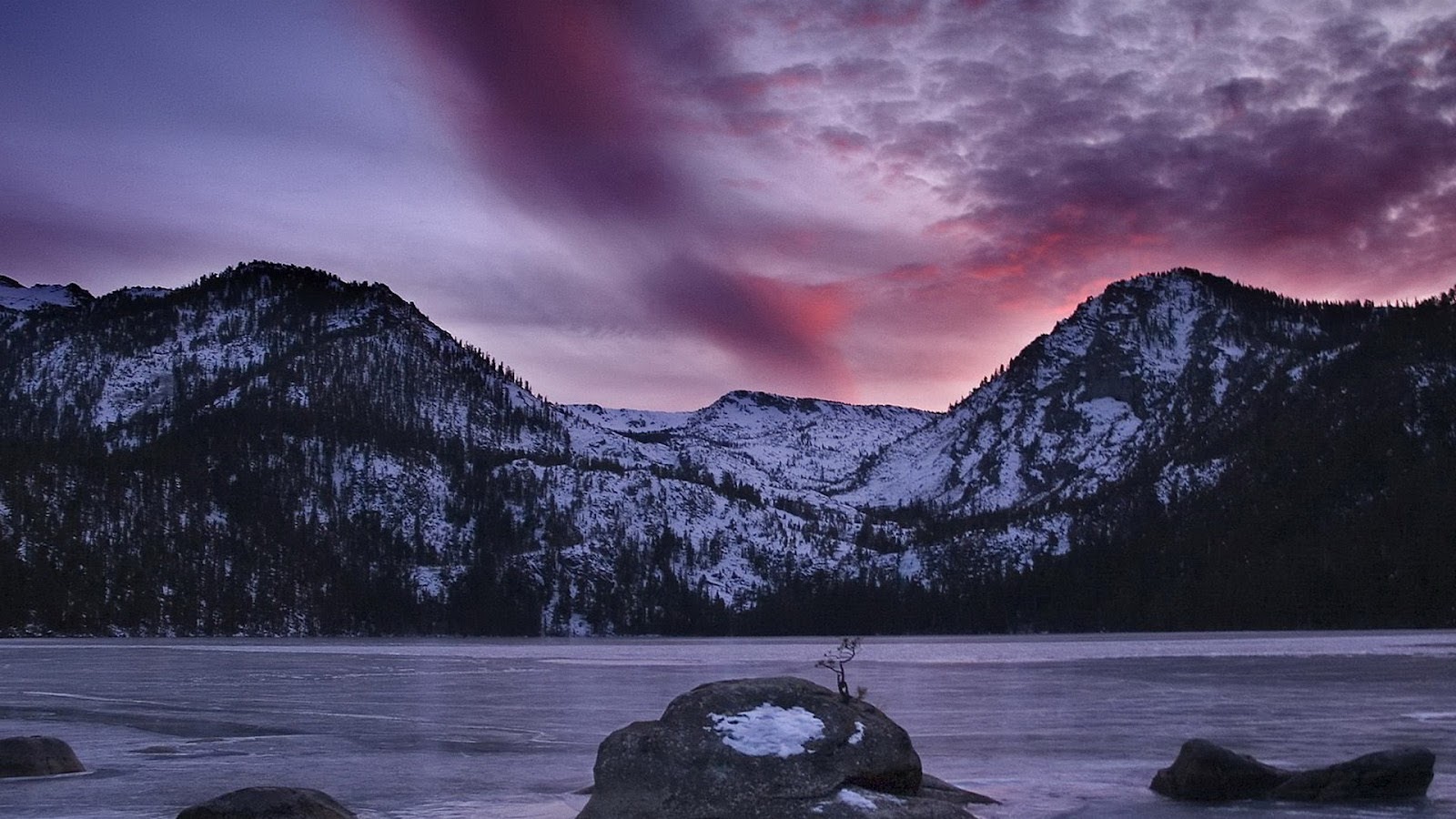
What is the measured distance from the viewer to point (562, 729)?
39812 millimetres

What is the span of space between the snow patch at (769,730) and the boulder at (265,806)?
20.6 ft

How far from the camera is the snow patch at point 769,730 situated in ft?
69.5

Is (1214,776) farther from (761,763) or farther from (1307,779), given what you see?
(761,763)

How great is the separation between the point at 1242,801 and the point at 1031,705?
2344 centimetres

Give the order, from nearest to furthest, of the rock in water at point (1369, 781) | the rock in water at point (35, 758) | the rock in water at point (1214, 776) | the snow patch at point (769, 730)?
the snow patch at point (769, 730)
the rock in water at point (1369, 781)
the rock in water at point (1214, 776)
the rock in water at point (35, 758)

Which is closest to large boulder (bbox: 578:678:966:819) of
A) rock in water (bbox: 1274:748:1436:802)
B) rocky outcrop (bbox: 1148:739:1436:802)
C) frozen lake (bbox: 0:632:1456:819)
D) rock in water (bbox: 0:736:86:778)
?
frozen lake (bbox: 0:632:1456:819)

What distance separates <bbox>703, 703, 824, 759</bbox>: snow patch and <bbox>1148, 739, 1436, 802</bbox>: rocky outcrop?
8.02 metres

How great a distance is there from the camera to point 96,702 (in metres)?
51.0

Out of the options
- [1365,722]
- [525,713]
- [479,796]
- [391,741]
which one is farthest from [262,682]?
[1365,722]

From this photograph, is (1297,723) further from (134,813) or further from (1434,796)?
(134,813)

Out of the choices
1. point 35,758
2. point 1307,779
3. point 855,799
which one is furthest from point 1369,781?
point 35,758

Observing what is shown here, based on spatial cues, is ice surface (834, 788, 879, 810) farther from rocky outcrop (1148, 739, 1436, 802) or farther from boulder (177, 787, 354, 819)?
boulder (177, 787, 354, 819)

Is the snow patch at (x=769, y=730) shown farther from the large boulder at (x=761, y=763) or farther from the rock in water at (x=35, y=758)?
the rock in water at (x=35, y=758)

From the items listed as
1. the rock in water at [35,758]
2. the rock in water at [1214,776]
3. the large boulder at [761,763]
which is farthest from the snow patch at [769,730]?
the rock in water at [35,758]
